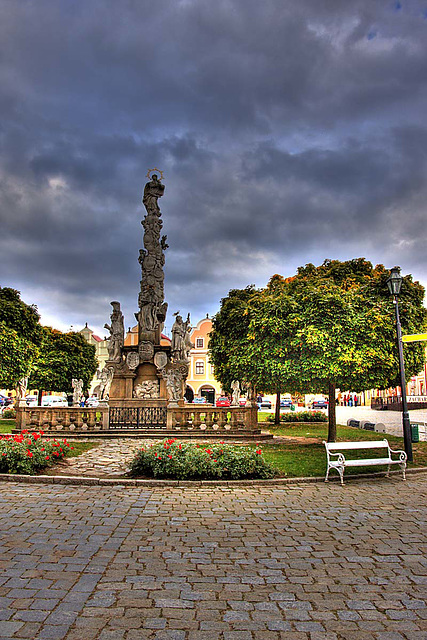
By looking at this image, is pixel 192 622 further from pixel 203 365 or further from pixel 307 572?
pixel 203 365

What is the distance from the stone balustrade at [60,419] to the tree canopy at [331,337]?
6.96 m

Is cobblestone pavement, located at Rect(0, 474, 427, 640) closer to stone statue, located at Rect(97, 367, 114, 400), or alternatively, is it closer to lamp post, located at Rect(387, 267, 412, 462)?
lamp post, located at Rect(387, 267, 412, 462)

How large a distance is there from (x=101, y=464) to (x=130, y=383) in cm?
1127

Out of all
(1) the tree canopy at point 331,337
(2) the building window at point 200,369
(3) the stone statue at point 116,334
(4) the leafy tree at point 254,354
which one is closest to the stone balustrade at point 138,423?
(4) the leafy tree at point 254,354

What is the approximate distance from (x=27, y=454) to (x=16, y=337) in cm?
1783

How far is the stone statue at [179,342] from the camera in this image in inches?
925

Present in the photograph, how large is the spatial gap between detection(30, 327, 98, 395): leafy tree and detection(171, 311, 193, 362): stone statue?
22.6 m

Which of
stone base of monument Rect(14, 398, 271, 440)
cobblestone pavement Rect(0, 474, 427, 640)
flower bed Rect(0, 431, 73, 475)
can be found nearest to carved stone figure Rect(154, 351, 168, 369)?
stone base of monument Rect(14, 398, 271, 440)

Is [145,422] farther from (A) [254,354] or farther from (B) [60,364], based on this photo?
(B) [60,364]

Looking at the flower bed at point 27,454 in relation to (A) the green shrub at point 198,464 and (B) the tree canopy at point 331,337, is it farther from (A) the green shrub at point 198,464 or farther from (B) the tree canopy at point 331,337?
(B) the tree canopy at point 331,337

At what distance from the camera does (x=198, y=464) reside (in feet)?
33.3

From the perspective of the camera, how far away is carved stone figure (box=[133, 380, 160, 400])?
23.1m

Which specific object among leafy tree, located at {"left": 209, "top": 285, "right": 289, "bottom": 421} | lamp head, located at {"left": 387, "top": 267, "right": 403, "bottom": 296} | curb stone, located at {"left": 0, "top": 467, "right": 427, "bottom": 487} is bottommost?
curb stone, located at {"left": 0, "top": 467, "right": 427, "bottom": 487}

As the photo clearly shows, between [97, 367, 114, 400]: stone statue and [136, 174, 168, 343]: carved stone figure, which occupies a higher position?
[136, 174, 168, 343]: carved stone figure
